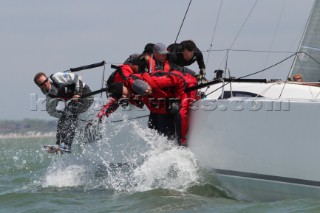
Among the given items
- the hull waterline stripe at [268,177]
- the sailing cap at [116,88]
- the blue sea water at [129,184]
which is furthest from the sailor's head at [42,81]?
the hull waterline stripe at [268,177]

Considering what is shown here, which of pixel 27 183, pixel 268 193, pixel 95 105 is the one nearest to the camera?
pixel 268 193

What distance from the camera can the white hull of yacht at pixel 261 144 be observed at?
6.31 metres

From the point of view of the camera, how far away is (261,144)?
662 centimetres

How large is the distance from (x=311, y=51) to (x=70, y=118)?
9.85 ft

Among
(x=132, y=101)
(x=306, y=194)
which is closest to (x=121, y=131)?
(x=132, y=101)

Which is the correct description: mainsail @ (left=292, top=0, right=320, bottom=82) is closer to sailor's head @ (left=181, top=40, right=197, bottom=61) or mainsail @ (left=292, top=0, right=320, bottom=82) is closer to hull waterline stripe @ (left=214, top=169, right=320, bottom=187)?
sailor's head @ (left=181, top=40, right=197, bottom=61)

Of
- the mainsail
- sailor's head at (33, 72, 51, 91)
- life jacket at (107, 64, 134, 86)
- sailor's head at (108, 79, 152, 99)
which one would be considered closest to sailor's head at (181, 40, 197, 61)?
life jacket at (107, 64, 134, 86)

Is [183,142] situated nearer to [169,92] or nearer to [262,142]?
[169,92]

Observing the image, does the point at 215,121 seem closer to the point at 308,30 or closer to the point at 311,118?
the point at 311,118

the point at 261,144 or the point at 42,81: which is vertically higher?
the point at 42,81

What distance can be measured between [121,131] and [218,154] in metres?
1.61

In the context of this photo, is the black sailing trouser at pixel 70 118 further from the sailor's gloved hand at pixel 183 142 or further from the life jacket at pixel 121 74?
the sailor's gloved hand at pixel 183 142

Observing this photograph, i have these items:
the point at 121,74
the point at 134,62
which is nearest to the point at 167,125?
the point at 121,74

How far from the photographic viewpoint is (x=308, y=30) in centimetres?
923
